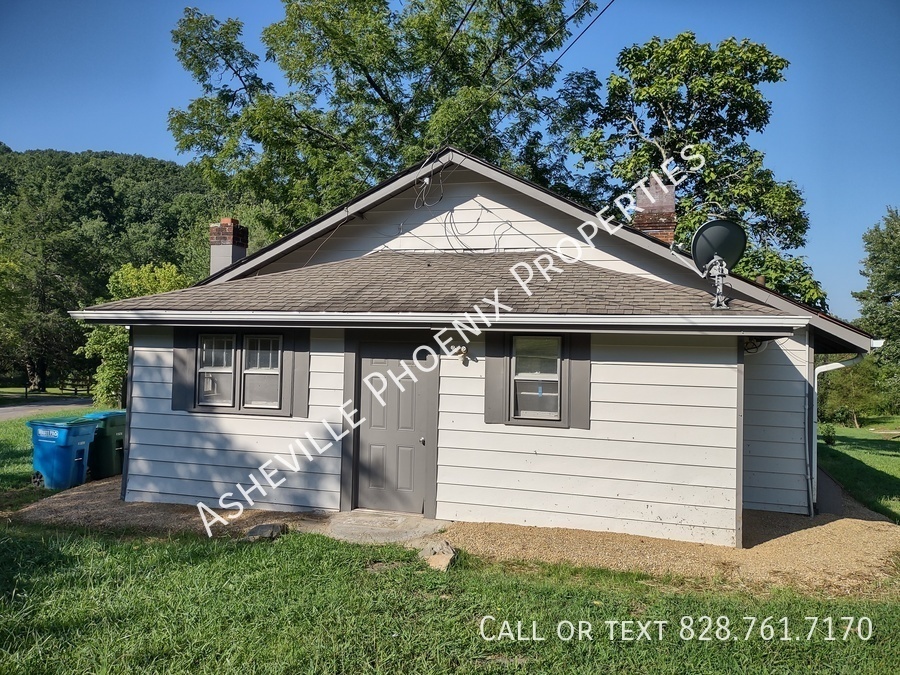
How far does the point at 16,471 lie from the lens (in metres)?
10.1

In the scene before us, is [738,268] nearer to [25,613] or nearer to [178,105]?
[25,613]

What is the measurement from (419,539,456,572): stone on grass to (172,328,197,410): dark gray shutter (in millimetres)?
4233

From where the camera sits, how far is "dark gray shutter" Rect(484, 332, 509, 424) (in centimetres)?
727

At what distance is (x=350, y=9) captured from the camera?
65.6 feet

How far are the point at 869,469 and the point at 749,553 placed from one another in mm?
9556

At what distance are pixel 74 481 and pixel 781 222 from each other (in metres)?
17.5

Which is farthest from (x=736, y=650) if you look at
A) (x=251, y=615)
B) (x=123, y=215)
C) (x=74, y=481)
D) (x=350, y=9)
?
(x=123, y=215)

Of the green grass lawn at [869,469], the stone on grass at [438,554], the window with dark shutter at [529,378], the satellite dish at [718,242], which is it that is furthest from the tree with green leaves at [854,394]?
the stone on grass at [438,554]

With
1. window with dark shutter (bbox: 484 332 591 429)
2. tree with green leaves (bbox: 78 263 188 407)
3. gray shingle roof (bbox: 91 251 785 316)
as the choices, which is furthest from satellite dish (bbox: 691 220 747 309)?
tree with green leaves (bbox: 78 263 188 407)

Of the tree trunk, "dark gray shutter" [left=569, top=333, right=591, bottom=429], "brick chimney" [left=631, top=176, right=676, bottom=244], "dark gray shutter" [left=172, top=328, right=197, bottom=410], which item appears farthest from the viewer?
the tree trunk

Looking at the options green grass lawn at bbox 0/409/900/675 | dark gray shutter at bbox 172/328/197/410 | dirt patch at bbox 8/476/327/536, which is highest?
dark gray shutter at bbox 172/328/197/410

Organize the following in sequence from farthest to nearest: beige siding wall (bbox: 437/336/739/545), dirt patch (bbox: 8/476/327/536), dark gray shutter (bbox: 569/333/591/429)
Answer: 1. dark gray shutter (bbox: 569/333/591/429)
2. dirt patch (bbox: 8/476/327/536)
3. beige siding wall (bbox: 437/336/739/545)

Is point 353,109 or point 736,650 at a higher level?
point 353,109

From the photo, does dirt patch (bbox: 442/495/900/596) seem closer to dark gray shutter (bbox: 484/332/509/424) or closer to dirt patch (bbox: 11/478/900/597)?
dirt patch (bbox: 11/478/900/597)
